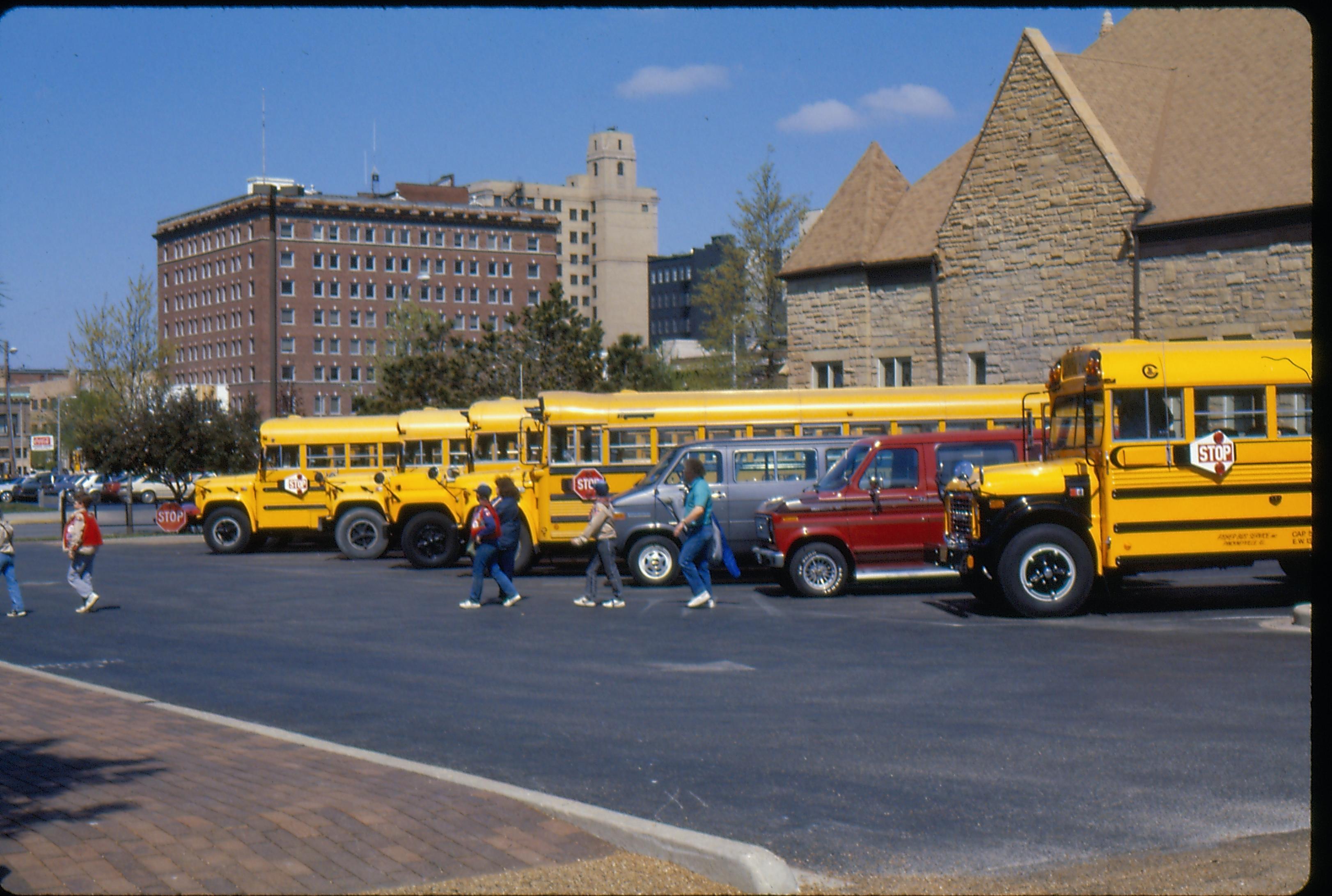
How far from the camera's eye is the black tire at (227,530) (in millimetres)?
29312

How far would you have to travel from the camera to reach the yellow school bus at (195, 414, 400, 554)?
28.3m

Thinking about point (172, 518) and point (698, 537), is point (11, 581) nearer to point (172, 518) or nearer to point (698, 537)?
point (698, 537)

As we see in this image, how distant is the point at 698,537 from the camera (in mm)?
17156

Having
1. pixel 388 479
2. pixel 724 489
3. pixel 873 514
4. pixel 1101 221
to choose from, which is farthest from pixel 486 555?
pixel 1101 221

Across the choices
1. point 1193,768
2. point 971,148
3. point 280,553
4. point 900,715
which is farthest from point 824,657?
point 971,148

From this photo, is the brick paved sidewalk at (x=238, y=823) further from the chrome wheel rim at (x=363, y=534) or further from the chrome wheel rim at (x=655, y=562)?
the chrome wheel rim at (x=363, y=534)

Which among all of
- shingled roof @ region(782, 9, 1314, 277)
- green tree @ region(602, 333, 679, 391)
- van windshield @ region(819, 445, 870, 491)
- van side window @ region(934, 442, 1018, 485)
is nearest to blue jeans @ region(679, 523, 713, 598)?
van windshield @ region(819, 445, 870, 491)

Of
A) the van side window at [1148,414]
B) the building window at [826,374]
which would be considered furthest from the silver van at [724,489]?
the building window at [826,374]

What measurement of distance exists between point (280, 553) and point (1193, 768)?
24.0m

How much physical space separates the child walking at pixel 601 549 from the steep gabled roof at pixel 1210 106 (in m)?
16.4

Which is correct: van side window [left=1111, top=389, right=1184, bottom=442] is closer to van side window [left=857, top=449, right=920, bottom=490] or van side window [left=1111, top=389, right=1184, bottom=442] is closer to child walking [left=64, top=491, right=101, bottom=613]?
van side window [left=857, top=449, right=920, bottom=490]

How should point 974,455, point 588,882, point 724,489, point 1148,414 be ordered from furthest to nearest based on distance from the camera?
point 724,489, point 974,455, point 1148,414, point 588,882

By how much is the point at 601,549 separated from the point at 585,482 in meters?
4.35

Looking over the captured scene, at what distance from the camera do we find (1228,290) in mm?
28750
